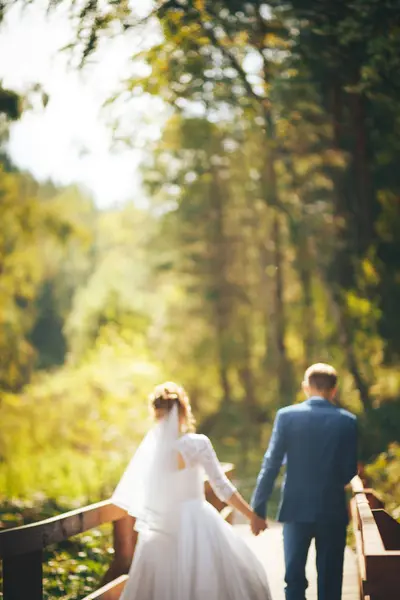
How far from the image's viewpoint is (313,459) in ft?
21.5

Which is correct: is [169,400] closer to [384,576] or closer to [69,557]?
[384,576]

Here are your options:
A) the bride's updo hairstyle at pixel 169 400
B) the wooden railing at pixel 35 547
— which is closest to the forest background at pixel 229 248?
the wooden railing at pixel 35 547

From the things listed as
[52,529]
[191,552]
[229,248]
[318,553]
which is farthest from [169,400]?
[229,248]

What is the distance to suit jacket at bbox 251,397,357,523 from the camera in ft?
21.4

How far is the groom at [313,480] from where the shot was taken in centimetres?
652

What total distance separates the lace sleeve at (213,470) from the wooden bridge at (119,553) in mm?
859

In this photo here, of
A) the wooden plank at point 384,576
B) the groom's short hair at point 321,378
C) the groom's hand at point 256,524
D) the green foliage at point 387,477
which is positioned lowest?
the green foliage at point 387,477

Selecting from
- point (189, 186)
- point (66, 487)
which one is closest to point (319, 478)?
point (66, 487)

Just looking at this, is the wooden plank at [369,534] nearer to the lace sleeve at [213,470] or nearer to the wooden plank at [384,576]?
the wooden plank at [384,576]

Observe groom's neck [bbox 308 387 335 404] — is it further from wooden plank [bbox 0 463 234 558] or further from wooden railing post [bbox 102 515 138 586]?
wooden railing post [bbox 102 515 138 586]

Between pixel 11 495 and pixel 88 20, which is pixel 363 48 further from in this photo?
pixel 11 495

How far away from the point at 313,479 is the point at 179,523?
0.93 metres

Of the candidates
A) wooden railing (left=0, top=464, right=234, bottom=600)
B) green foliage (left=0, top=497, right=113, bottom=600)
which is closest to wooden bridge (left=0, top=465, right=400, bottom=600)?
wooden railing (left=0, top=464, right=234, bottom=600)

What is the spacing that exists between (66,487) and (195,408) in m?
19.8
